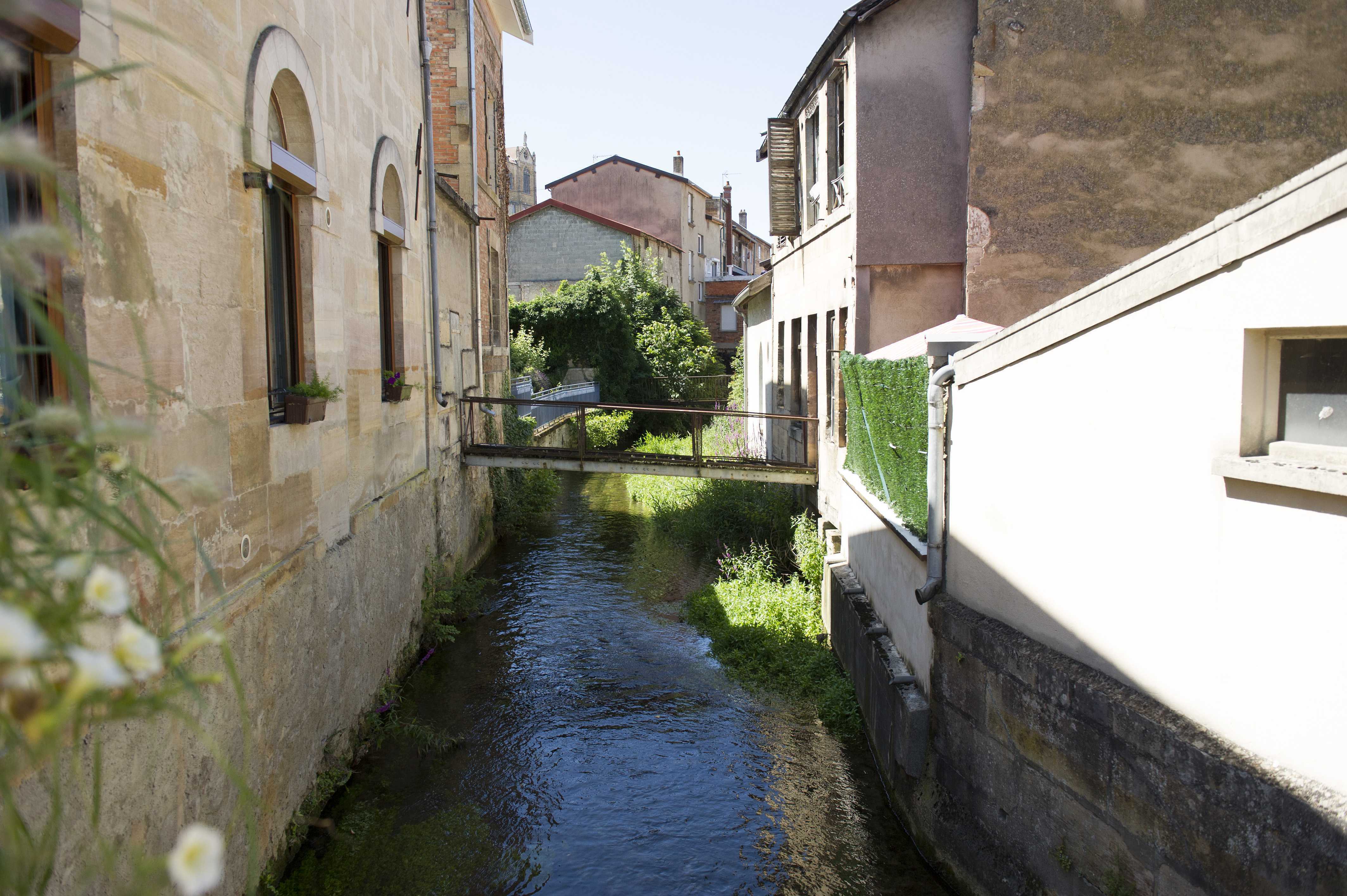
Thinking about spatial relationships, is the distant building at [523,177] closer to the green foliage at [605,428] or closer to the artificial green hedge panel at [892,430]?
the green foliage at [605,428]

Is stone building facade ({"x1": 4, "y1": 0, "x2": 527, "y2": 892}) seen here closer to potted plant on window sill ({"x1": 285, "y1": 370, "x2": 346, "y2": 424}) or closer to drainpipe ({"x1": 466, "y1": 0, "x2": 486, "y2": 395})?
potted plant on window sill ({"x1": 285, "y1": 370, "x2": 346, "y2": 424})

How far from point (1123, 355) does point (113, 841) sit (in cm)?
473

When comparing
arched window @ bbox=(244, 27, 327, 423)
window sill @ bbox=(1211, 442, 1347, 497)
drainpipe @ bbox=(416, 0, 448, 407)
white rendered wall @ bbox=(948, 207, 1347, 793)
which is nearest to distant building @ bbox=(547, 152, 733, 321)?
drainpipe @ bbox=(416, 0, 448, 407)

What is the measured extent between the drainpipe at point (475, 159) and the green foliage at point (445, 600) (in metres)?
3.76

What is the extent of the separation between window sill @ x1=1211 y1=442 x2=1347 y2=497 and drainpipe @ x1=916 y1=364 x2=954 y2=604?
2.67 meters

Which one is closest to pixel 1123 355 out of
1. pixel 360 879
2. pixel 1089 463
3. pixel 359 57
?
pixel 1089 463

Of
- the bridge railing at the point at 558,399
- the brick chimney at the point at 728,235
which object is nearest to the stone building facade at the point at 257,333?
the bridge railing at the point at 558,399

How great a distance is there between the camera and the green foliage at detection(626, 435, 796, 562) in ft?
45.5

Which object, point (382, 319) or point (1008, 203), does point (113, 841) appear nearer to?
point (382, 319)

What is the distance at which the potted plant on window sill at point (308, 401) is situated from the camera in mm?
6203

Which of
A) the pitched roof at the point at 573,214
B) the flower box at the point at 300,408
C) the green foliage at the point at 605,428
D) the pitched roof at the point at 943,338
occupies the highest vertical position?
the pitched roof at the point at 573,214

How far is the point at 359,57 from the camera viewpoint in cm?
795

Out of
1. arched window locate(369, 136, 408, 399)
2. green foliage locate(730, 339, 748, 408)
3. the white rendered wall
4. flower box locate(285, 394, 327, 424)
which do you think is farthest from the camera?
green foliage locate(730, 339, 748, 408)

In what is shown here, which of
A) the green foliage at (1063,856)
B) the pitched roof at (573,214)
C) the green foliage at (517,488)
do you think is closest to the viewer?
the green foliage at (1063,856)
